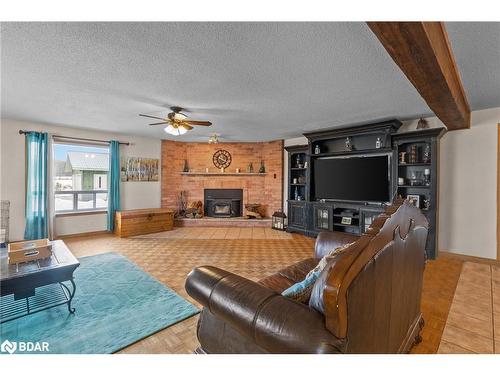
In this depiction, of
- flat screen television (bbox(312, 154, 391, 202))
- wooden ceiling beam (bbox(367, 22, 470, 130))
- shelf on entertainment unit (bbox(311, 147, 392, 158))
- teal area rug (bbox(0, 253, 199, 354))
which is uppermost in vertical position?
wooden ceiling beam (bbox(367, 22, 470, 130))

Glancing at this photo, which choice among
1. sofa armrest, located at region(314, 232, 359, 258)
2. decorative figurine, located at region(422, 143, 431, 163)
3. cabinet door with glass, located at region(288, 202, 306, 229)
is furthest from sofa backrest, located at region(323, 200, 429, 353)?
cabinet door with glass, located at region(288, 202, 306, 229)

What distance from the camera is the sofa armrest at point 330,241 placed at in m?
2.12

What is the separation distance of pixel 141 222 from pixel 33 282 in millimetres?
3265

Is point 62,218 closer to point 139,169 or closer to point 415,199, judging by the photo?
point 139,169

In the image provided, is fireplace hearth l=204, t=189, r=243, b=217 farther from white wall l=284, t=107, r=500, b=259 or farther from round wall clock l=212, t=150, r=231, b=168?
white wall l=284, t=107, r=500, b=259

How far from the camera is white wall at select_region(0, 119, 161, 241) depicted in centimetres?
413

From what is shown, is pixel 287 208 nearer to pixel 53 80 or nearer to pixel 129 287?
pixel 129 287

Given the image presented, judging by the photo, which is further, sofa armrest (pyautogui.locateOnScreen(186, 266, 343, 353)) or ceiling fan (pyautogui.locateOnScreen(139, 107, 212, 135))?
ceiling fan (pyautogui.locateOnScreen(139, 107, 212, 135))

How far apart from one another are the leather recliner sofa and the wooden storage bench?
416cm

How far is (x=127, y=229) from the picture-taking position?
4.94 metres

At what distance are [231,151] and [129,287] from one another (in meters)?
4.47

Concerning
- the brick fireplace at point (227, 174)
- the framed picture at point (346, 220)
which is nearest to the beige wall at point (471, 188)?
the framed picture at point (346, 220)

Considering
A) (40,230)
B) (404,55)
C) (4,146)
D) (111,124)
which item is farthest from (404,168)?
(4,146)
